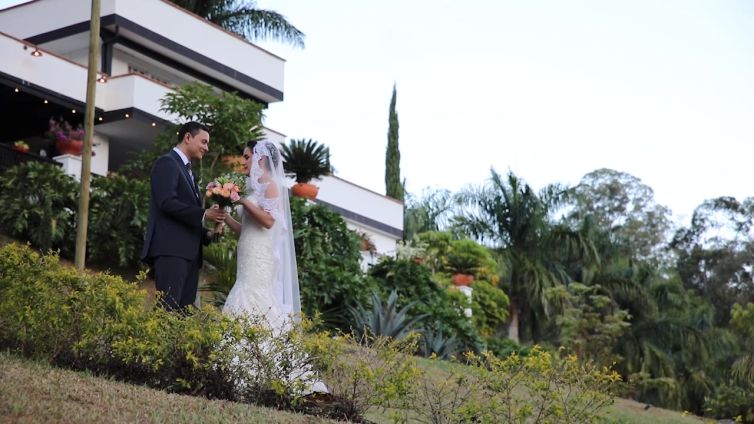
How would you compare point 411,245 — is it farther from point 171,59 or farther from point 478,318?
point 171,59

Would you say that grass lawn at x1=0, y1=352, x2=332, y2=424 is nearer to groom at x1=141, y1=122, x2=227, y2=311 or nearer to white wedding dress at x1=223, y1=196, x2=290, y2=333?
groom at x1=141, y1=122, x2=227, y2=311

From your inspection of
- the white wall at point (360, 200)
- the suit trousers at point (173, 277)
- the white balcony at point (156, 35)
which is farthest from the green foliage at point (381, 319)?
the white balcony at point (156, 35)

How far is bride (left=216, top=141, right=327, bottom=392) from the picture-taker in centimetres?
946

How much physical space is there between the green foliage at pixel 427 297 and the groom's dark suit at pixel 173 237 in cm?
970

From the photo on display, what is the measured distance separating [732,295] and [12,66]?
35.6 m

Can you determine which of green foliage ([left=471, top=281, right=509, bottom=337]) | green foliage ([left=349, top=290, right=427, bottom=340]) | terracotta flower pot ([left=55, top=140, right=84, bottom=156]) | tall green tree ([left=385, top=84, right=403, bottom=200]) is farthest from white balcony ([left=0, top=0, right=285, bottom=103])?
green foliage ([left=349, top=290, right=427, bottom=340])

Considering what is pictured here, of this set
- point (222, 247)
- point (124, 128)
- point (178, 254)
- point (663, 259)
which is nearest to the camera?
point (178, 254)

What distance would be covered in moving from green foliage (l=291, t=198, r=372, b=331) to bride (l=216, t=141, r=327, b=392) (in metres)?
6.91

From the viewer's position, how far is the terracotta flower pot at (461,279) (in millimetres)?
26219

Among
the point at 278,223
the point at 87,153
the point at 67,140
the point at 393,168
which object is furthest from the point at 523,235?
the point at 278,223

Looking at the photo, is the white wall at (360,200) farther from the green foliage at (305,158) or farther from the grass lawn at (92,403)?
the grass lawn at (92,403)

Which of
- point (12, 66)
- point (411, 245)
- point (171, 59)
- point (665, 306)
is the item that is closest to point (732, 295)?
point (665, 306)

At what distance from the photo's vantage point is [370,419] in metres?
8.76

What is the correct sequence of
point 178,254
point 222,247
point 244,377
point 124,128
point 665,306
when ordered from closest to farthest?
point 244,377 < point 178,254 < point 222,247 < point 124,128 < point 665,306
